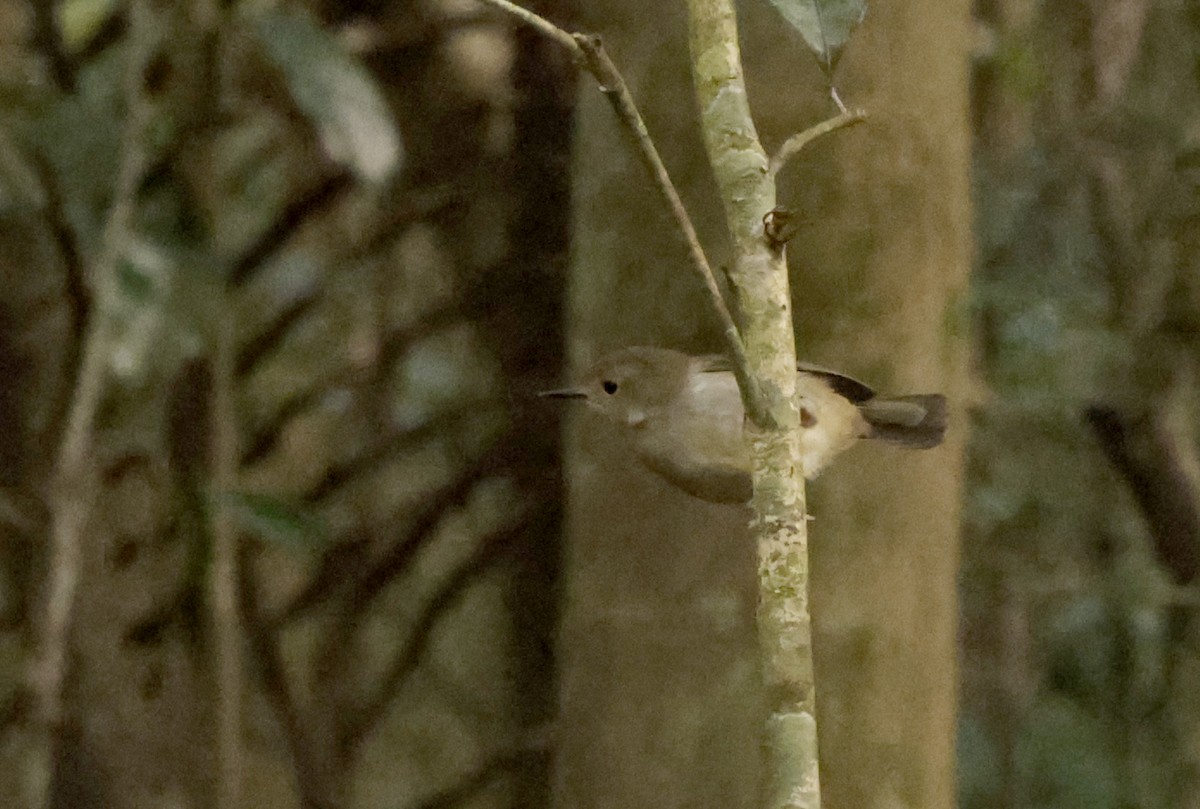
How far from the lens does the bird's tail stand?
0.79 m

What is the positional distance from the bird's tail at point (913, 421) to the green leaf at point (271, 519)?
461mm

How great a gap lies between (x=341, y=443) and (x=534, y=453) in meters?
0.34

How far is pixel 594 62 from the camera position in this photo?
0.49 m

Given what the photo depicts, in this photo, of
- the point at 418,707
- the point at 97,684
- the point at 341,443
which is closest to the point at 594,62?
the point at 97,684

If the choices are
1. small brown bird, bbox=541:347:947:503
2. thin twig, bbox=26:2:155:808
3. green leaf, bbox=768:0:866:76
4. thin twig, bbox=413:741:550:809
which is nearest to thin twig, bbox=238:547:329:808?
thin twig, bbox=413:741:550:809

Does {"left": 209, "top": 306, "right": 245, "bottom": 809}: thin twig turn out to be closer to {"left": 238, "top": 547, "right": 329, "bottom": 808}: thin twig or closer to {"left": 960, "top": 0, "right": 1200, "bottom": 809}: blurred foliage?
{"left": 238, "top": 547, "right": 329, "bottom": 808}: thin twig

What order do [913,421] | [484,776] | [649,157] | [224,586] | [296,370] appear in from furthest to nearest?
[296,370] < [484,776] < [224,586] < [913,421] < [649,157]

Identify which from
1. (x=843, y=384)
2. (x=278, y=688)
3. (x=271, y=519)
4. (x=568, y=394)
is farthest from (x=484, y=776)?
(x=843, y=384)

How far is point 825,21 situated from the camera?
0.65 m

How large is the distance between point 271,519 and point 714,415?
37cm

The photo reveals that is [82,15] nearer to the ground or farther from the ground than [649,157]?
farther from the ground

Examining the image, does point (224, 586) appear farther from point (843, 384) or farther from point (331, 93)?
point (843, 384)

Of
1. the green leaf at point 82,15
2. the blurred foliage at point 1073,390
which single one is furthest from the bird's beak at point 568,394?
the blurred foliage at point 1073,390

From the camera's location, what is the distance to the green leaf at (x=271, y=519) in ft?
3.32
